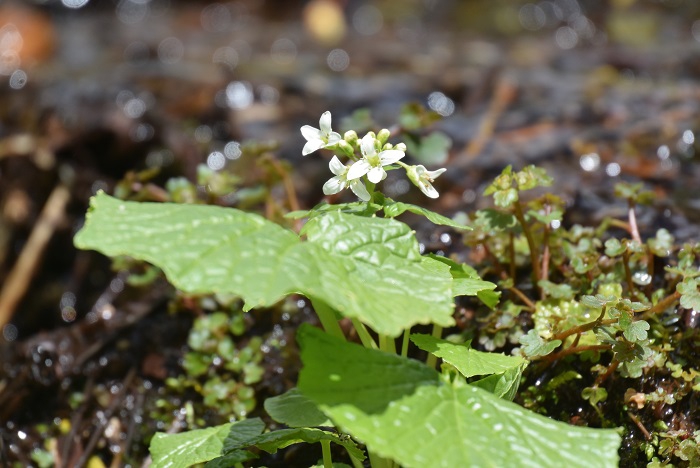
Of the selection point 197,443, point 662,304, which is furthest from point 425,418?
point 662,304

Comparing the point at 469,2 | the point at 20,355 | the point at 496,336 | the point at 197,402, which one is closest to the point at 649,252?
the point at 496,336

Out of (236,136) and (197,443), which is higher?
(197,443)

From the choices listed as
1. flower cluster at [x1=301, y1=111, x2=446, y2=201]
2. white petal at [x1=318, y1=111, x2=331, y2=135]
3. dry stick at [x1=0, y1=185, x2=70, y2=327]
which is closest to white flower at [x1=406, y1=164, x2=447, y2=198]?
flower cluster at [x1=301, y1=111, x2=446, y2=201]

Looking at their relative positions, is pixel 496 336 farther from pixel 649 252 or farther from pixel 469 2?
pixel 469 2

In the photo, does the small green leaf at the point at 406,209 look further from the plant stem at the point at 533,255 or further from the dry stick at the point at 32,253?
the dry stick at the point at 32,253

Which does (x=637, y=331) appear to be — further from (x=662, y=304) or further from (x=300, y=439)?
(x=300, y=439)

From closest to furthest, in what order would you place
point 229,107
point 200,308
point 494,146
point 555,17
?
point 200,308, point 494,146, point 229,107, point 555,17

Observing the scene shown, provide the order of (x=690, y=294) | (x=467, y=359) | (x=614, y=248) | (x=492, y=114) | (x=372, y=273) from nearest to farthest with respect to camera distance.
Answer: (x=372, y=273) → (x=467, y=359) → (x=690, y=294) → (x=614, y=248) → (x=492, y=114)
